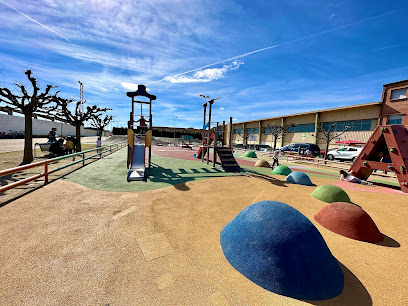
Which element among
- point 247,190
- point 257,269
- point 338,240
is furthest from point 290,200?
point 257,269

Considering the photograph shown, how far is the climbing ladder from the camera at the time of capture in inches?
418

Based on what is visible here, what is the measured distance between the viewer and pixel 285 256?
99.3 inches

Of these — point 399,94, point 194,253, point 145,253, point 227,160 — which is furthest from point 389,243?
point 399,94

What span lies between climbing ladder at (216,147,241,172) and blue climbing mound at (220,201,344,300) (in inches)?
294

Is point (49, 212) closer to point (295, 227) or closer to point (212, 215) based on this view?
point (212, 215)

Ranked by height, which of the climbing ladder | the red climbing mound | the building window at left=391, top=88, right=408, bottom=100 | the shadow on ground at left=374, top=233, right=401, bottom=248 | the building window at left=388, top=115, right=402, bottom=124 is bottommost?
the shadow on ground at left=374, top=233, right=401, bottom=248

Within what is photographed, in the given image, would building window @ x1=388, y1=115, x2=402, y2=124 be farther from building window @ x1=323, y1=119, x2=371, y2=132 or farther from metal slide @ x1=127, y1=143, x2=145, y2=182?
metal slide @ x1=127, y1=143, x2=145, y2=182

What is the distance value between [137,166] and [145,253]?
6946 millimetres

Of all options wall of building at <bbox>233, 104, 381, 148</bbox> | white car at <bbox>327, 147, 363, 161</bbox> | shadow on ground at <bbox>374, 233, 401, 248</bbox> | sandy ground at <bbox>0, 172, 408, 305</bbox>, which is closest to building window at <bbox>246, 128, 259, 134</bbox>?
wall of building at <bbox>233, 104, 381, 148</bbox>

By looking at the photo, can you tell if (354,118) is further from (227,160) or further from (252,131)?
(227,160)

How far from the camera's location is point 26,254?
296 cm

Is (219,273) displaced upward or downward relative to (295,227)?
downward

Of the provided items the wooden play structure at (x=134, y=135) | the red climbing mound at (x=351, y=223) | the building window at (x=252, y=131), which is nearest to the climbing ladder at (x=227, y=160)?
the wooden play structure at (x=134, y=135)

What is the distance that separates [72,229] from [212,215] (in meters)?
3.22
